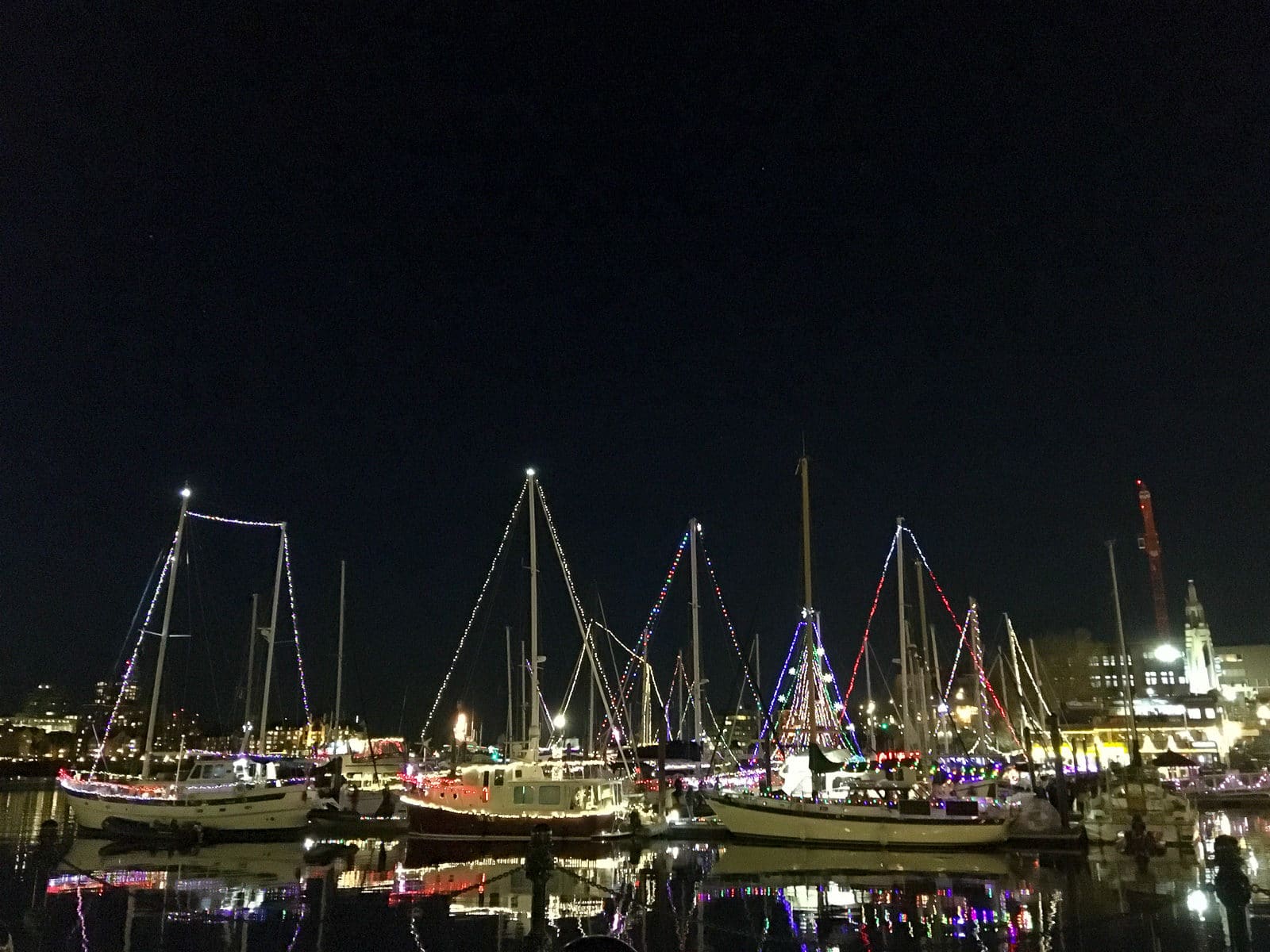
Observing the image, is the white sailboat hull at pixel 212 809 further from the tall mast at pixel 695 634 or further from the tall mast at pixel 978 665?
the tall mast at pixel 978 665

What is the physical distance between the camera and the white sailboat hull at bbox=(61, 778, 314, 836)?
124ft

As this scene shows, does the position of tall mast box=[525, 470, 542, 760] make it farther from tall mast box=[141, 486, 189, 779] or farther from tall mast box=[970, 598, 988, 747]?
tall mast box=[970, 598, 988, 747]

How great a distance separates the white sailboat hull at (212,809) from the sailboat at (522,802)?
5978 millimetres

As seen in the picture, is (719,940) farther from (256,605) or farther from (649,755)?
(649,755)

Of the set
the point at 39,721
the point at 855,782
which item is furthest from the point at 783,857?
the point at 39,721

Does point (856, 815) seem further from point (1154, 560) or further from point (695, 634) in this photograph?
point (1154, 560)

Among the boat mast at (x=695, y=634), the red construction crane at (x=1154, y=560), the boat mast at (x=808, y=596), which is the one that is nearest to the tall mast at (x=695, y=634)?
the boat mast at (x=695, y=634)

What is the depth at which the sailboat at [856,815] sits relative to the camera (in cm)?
3173

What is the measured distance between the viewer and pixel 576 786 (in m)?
34.4

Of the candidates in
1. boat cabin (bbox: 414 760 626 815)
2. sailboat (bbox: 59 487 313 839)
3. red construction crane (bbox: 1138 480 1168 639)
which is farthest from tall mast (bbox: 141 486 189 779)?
red construction crane (bbox: 1138 480 1168 639)

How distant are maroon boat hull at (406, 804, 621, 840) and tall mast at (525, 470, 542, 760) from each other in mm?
2439

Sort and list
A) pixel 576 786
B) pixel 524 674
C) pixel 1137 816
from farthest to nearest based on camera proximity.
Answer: pixel 524 674, pixel 576 786, pixel 1137 816

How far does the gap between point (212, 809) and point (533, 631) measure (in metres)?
14.5

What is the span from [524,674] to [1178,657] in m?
145
